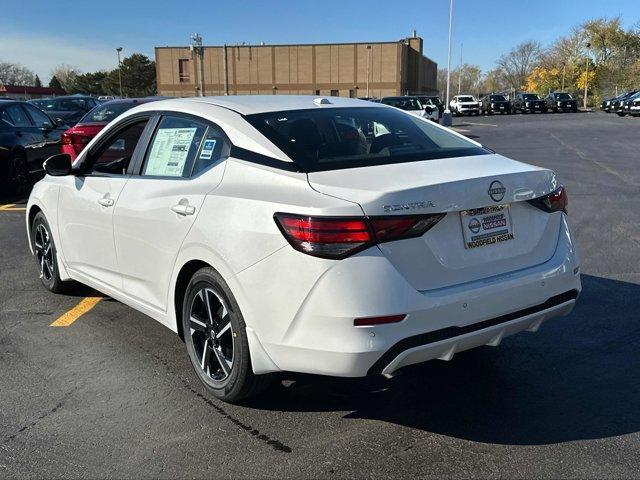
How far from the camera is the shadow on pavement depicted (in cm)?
321

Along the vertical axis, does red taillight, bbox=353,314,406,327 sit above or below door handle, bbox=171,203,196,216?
below

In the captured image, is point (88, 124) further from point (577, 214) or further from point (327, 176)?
point (327, 176)

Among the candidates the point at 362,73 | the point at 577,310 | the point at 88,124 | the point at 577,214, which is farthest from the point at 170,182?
the point at 362,73

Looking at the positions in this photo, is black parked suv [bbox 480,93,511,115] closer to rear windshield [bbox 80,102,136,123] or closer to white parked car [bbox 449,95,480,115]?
white parked car [bbox 449,95,480,115]

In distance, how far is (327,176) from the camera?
3.04 meters

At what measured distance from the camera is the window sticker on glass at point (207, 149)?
3.58 m

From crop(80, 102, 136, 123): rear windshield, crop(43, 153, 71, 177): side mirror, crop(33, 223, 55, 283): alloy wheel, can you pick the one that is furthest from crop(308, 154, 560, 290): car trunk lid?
crop(80, 102, 136, 123): rear windshield

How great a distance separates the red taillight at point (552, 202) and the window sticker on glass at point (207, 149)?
179cm

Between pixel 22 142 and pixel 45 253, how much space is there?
619cm

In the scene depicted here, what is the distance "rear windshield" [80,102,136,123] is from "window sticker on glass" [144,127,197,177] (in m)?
7.48

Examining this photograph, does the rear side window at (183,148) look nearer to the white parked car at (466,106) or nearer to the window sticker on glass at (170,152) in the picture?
the window sticker on glass at (170,152)

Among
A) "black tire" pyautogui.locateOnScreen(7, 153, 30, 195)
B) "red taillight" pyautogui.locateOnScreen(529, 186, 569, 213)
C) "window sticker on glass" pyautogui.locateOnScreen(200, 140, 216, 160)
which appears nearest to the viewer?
"red taillight" pyautogui.locateOnScreen(529, 186, 569, 213)

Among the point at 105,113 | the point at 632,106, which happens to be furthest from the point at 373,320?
the point at 632,106

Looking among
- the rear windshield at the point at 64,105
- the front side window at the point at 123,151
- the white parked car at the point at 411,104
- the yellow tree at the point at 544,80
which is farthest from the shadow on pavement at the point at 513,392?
the yellow tree at the point at 544,80
